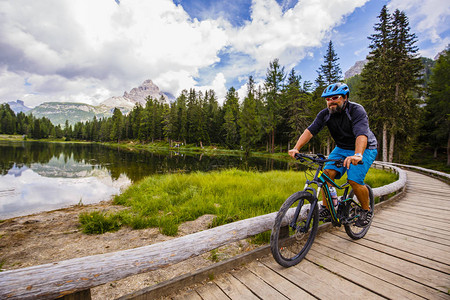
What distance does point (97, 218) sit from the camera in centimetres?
569

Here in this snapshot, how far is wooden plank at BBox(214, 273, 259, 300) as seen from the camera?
86.3 inches

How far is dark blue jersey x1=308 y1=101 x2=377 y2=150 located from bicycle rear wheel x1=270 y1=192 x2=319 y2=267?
1.25 m

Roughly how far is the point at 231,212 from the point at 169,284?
3.29 metres

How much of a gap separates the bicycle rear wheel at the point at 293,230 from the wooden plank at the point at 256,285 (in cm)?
35

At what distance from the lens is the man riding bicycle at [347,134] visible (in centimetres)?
310

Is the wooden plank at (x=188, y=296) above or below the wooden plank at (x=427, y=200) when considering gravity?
above

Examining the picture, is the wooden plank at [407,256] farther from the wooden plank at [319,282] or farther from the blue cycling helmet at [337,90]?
the blue cycling helmet at [337,90]

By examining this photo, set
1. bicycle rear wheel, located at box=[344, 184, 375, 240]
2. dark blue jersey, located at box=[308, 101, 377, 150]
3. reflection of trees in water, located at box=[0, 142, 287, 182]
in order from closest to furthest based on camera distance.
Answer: dark blue jersey, located at box=[308, 101, 377, 150]
bicycle rear wheel, located at box=[344, 184, 375, 240]
reflection of trees in water, located at box=[0, 142, 287, 182]

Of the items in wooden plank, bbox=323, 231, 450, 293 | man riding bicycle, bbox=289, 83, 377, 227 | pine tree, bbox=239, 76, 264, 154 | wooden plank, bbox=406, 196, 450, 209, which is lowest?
wooden plank, bbox=406, 196, 450, 209

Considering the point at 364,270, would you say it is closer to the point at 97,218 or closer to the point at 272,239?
the point at 272,239

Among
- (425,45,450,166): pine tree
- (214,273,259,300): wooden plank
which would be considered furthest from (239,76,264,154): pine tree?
(214,273,259,300): wooden plank

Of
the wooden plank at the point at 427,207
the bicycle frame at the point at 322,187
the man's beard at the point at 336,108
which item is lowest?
the wooden plank at the point at 427,207

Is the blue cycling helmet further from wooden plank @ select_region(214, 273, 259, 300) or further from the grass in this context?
wooden plank @ select_region(214, 273, 259, 300)

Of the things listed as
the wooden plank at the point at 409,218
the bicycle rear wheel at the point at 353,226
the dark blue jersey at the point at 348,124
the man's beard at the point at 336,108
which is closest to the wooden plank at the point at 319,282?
the bicycle rear wheel at the point at 353,226
